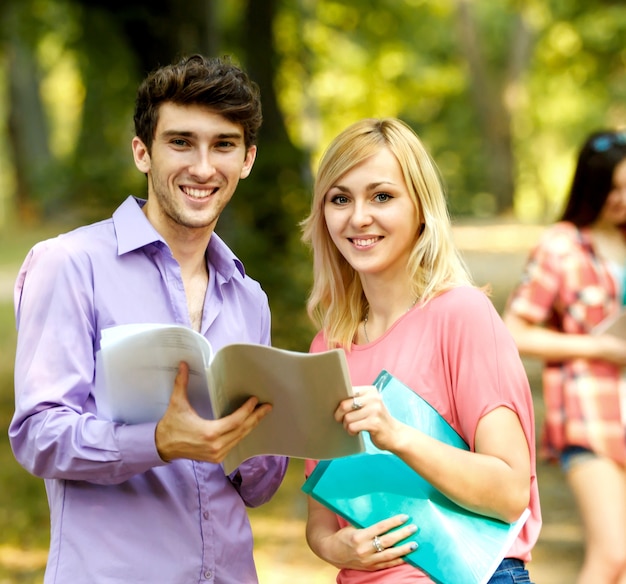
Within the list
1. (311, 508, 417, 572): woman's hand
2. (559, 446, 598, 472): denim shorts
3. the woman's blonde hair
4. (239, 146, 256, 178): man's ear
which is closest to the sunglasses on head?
(559, 446, 598, 472): denim shorts

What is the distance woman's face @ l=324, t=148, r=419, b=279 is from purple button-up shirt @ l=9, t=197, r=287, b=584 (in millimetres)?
406

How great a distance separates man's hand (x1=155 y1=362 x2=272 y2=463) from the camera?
7.48 feet

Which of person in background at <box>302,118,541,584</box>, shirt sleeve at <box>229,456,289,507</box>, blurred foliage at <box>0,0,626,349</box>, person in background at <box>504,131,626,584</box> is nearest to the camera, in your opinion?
person in background at <box>302,118,541,584</box>

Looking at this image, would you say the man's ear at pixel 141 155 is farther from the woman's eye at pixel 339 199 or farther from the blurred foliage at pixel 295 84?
the blurred foliage at pixel 295 84

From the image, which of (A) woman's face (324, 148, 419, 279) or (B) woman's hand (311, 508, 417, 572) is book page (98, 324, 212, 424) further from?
(A) woman's face (324, 148, 419, 279)

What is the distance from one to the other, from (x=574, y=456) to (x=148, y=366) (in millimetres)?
2299

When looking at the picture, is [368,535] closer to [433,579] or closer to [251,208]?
[433,579]

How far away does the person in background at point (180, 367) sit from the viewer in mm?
2379

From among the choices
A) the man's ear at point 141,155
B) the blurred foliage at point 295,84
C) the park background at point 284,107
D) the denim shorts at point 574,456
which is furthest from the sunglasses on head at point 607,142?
the man's ear at point 141,155

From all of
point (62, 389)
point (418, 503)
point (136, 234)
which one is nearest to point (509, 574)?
point (418, 503)

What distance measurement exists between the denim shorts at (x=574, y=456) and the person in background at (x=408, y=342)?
152cm

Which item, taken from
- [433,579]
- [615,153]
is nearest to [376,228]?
[433,579]

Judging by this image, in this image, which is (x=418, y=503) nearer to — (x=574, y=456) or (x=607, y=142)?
(x=574, y=456)

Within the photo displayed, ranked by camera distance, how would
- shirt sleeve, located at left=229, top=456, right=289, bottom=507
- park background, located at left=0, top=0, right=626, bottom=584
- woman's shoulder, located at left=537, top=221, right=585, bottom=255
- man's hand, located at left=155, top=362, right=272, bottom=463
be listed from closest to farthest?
man's hand, located at left=155, top=362, right=272, bottom=463, shirt sleeve, located at left=229, top=456, right=289, bottom=507, woman's shoulder, located at left=537, top=221, right=585, bottom=255, park background, located at left=0, top=0, right=626, bottom=584
